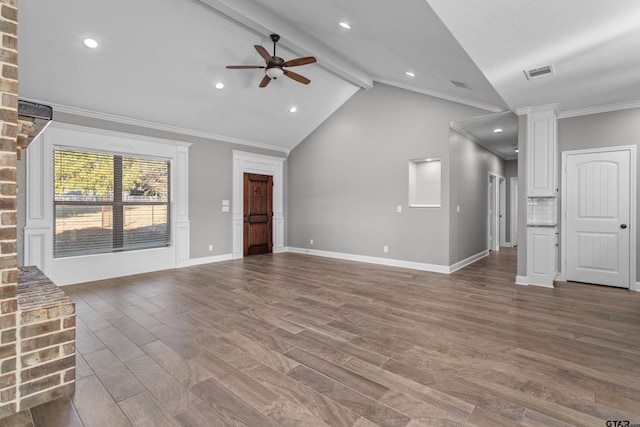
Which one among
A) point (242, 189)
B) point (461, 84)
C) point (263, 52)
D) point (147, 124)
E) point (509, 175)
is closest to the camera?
point (263, 52)

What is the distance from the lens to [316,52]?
4898 millimetres

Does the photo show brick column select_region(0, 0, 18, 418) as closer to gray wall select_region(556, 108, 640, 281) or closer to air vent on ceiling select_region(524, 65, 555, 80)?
air vent on ceiling select_region(524, 65, 555, 80)

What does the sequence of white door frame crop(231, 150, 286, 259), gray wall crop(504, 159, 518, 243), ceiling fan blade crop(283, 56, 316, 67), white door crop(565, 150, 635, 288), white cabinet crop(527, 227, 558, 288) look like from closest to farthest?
ceiling fan blade crop(283, 56, 316, 67)
white door crop(565, 150, 635, 288)
white cabinet crop(527, 227, 558, 288)
white door frame crop(231, 150, 286, 259)
gray wall crop(504, 159, 518, 243)

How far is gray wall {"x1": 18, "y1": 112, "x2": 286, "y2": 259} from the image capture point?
6.31m

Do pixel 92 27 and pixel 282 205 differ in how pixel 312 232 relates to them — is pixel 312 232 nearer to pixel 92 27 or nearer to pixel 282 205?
pixel 282 205

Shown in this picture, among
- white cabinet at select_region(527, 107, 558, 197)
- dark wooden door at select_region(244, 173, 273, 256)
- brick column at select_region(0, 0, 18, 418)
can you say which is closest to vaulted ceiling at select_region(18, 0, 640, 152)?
white cabinet at select_region(527, 107, 558, 197)

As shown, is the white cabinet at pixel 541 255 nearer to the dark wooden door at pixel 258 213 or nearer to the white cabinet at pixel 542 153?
the white cabinet at pixel 542 153

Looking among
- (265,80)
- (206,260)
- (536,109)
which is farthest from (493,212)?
(206,260)

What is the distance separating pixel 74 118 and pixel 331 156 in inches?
186

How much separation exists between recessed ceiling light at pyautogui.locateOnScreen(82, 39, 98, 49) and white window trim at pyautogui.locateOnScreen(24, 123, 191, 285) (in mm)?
1389

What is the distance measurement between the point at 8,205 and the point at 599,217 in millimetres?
6571

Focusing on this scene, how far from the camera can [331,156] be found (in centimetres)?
732

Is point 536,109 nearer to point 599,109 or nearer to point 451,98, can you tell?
point 599,109

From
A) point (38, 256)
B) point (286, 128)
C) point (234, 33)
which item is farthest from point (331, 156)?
point (38, 256)
